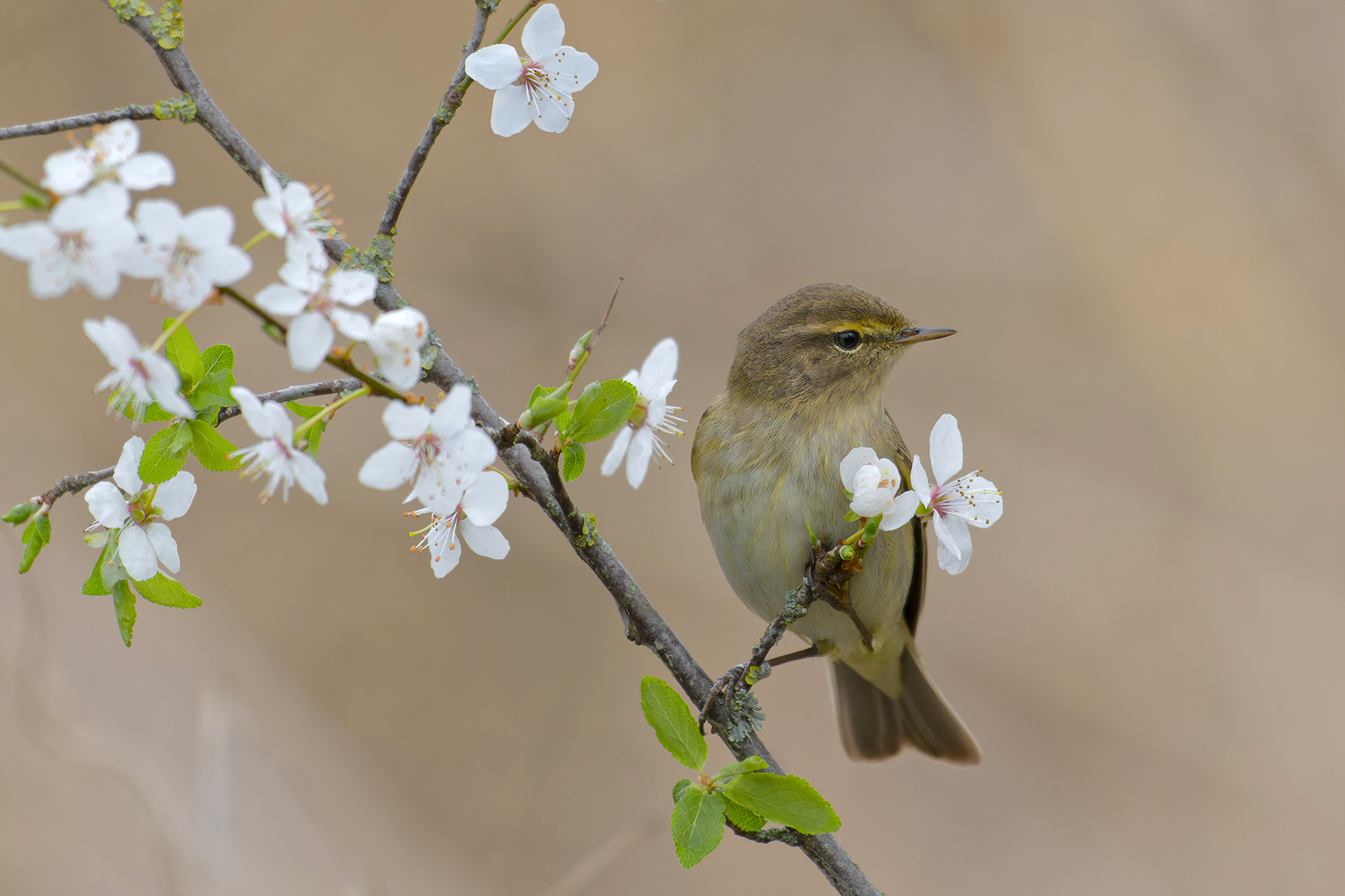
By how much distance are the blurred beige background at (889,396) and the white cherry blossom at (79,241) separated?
12.9 ft

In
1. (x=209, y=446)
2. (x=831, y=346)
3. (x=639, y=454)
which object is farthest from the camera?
(x=831, y=346)

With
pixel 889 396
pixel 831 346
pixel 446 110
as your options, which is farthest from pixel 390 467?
pixel 889 396

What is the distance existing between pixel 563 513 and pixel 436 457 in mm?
458

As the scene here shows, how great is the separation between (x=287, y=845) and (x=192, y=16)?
4.39m

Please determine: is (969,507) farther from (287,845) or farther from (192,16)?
(192,16)

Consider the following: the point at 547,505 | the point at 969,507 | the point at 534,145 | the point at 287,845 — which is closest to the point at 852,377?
the point at 969,507

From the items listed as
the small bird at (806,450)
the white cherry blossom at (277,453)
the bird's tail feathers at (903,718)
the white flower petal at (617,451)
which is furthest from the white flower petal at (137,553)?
the bird's tail feathers at (903,718)

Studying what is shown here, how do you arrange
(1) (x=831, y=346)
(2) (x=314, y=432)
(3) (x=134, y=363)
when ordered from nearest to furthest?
1. (3) (x=134, y=363)
2. (2) (x=314, y=432)
3. (1) (x=831, y=346)

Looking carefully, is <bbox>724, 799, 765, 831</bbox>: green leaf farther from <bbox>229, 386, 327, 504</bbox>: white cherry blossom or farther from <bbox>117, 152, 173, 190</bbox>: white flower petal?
<bbox>117, 152, 173, 190</bbox>: white flower petal

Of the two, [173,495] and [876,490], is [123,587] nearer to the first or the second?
[173,495]

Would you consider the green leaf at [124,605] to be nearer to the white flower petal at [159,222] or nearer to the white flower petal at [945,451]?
the white flower petal at [159,222]

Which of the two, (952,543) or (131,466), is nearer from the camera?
(131,466)

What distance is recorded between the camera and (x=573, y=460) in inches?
61.4

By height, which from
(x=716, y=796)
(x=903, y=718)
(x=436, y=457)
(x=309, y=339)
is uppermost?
(x=309, y=339)
